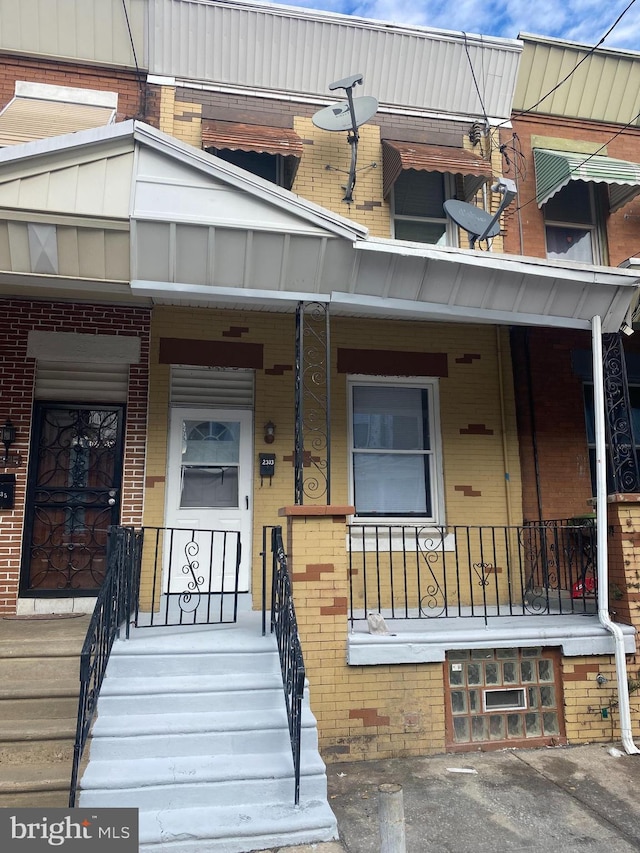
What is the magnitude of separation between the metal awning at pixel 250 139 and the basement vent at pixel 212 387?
8.35 feet

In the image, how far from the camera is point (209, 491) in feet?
22.4

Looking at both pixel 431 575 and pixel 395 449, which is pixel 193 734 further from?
pixel 395 449

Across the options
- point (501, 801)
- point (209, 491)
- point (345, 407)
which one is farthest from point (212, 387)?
point (501, 801)

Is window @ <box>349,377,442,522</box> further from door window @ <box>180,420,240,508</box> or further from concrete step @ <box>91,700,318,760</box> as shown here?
concrete step @ <box>91,700,318,760</box>

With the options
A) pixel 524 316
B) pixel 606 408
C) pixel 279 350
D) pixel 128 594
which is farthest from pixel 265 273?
pixel 606 408

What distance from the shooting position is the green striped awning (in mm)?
7590

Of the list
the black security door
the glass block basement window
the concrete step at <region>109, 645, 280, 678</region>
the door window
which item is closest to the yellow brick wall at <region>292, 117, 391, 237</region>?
the door window

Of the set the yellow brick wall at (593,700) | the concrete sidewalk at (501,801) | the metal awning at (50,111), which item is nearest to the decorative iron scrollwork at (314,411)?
the concrete sidewalk at (501,801)

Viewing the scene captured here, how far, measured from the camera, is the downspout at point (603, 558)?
5.17 meters

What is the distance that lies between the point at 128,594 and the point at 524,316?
4291 mm

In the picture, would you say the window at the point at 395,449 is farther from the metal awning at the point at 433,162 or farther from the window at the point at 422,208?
the metal awning at the point at 433,162

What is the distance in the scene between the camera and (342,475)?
7004 mm

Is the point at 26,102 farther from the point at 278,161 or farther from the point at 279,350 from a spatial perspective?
the point at 279,350

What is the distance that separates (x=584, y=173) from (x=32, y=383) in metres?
6.82
